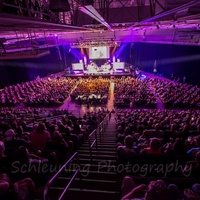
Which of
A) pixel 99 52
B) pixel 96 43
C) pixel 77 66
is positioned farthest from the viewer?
pixel 77 66

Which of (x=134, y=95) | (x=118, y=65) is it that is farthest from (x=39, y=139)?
(x=118, y=65)

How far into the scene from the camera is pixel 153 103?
19453 millimetres

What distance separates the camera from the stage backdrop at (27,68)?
25.4 m

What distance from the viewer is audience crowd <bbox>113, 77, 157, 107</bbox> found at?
65.8ft

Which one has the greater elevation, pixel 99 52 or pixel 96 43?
pixel 96 43

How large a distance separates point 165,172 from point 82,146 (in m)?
4.12

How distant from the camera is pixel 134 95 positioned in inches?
862

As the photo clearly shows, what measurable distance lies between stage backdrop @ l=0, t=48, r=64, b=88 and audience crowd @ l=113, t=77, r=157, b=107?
11.6m

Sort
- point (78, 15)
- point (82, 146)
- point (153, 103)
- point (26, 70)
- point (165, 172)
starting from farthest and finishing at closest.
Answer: point (26, 70), point (153, 103), point (78, 15), point (82, 146), point (165, 172)

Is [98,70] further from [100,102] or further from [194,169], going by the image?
[194,169]

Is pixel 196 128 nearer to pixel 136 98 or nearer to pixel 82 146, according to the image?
pixel 82 146

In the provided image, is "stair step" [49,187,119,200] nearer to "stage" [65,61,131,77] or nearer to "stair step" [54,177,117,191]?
"stair step" [54,177,117,191]

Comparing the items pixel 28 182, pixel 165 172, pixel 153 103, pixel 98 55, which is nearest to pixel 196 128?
pixel 165 172

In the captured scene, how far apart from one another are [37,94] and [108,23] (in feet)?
45.5
